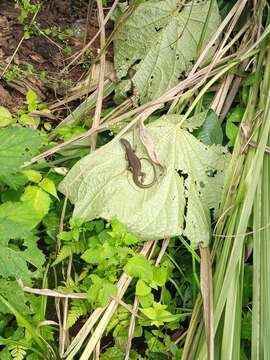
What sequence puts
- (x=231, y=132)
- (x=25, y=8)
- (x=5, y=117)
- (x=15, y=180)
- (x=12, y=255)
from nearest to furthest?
(x=12, y=255)
(x=15, y=180)
(x=231, y=132)
(x=5, y=117)
(x=25, y=8)

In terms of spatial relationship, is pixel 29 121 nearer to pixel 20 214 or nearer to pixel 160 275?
pixel 20 214

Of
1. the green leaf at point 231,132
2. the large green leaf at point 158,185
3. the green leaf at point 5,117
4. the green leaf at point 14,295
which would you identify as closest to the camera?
the green leaf at point 14,295

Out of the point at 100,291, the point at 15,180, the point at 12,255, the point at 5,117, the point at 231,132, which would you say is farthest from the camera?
the point at 5,117

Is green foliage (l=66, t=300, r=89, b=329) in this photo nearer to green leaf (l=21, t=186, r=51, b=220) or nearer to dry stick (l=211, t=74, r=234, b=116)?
green leaf (l=21, t=186, r=51, b=220)

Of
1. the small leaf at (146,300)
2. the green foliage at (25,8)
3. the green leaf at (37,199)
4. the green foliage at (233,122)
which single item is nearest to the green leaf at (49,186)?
the green leaf at (37,199)

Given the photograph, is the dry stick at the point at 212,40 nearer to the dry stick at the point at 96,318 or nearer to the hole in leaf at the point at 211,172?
the hole in leaf at the point at 211,172

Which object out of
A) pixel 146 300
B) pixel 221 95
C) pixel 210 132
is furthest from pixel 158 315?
pixel 221 95

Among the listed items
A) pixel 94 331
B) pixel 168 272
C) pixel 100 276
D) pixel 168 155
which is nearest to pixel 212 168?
pixel 168 155
